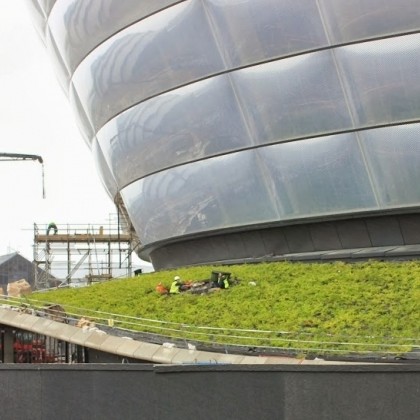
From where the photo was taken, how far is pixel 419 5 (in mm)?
21844

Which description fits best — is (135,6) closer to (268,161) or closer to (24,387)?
(268,161)

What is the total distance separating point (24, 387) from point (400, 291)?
28.1 ft

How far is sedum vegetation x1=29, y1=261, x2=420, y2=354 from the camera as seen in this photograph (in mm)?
16688

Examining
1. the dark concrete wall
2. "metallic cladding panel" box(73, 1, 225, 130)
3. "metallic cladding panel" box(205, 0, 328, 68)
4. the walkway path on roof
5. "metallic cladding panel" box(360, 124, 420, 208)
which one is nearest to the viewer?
the dark concrete wall

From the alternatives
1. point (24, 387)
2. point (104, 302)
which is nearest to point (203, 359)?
point (24, 387)

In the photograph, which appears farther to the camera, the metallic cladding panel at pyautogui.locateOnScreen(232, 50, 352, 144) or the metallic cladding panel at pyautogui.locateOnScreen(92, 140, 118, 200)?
the metallic cladding panel at pyautogui.locateOnScreen(92, 140, 118, 200)

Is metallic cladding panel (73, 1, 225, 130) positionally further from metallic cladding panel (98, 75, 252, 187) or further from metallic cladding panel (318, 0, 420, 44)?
metallic cladding panel (318, 0, 420, 44)

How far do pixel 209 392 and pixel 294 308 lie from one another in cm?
801

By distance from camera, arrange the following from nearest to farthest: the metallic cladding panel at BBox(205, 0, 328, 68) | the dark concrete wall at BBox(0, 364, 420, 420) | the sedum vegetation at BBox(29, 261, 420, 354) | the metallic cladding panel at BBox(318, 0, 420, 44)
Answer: the dark concrete wall at BBox(0, 364, 420, 420)
the sedum vegetation at BBox(29, 261, 420, 354)
the metallic cladding panel at BBox(318, 0, 420, 44)
the metallic cladding panel at BBox(205, 0, 328, 68)

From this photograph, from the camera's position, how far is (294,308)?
1933cm

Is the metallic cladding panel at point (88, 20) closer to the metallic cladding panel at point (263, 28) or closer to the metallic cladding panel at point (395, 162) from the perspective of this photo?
the metallic cladding panel at point (263, 28)

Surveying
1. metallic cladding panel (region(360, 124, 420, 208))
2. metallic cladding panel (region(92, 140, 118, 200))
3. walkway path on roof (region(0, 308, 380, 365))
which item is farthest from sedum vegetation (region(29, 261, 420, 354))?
metallic cladding panel (region(92, 140, 118, 200))

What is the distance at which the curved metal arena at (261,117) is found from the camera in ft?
74.5

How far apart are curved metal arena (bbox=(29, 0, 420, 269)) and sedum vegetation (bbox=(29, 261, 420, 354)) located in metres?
1.70
